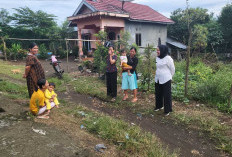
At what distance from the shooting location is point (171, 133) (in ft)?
11.7

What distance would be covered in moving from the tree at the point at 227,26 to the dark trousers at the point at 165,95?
48.6ft

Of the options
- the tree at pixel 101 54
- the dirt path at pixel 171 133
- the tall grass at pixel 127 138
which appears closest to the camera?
the tall grass at pixel 127 138

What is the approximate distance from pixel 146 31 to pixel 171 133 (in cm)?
1306

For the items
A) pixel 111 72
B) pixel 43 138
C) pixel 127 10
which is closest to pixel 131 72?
pixel 111 72

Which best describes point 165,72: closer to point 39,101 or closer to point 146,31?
point 39,101

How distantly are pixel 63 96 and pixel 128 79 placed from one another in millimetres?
2358

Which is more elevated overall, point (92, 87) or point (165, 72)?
point (165, 72)

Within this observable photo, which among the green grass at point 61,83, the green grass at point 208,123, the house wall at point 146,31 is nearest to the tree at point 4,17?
the house wall at point 146,31

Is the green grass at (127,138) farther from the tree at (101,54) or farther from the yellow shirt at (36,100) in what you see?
the tree at (101,54)

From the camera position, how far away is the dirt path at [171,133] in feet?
9.87

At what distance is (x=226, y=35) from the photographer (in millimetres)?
15898

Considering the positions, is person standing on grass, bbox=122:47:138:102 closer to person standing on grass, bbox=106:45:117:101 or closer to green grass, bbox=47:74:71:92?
person standing on grass, bbox=106:45:117:101

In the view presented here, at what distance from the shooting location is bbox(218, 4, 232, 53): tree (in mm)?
15833

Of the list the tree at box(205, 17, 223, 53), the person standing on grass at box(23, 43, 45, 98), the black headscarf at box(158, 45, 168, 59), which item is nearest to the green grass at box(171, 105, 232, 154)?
the black headscarf at box(158, 45, 168, 59)
